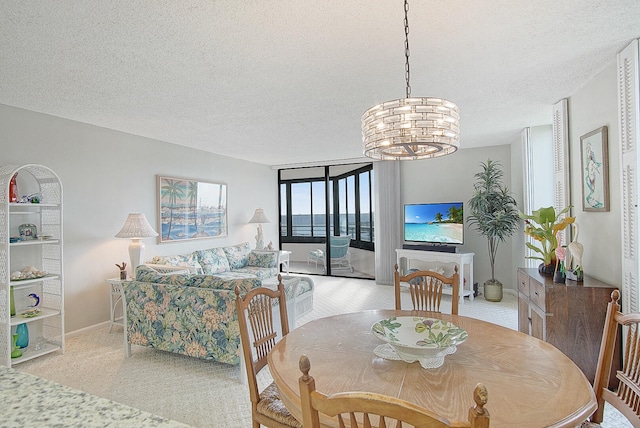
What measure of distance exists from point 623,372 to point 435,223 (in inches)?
170

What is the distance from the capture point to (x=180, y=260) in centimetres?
484

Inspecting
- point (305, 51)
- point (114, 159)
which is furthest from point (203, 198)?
point (305, 51)

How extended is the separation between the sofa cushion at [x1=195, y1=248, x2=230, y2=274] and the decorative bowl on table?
409cm

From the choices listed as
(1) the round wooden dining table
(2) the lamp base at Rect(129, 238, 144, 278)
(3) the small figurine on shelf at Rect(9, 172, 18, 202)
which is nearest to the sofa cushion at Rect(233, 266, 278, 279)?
(2) the lamp base at Rect(129, 238, 144, 278)

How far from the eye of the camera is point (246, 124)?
4230mm

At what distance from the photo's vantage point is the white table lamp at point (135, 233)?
4133 mm

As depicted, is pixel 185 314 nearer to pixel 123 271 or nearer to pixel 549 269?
Result: pixel 123 271

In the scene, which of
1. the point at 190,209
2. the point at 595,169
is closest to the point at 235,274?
the point at 190,209

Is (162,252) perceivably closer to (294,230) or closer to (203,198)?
(203,198)

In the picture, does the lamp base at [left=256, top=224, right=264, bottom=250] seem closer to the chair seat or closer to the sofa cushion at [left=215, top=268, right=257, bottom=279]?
the sofa cushion at [left=215, top=268, right=257, bottom=279]

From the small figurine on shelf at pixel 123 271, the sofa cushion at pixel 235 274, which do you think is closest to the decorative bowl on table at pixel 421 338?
the small figurine on shelf at pixel 123 271

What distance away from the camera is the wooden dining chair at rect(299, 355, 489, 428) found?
68 centimetres

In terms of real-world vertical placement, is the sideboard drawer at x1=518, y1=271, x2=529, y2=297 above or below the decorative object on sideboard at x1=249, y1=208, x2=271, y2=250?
below

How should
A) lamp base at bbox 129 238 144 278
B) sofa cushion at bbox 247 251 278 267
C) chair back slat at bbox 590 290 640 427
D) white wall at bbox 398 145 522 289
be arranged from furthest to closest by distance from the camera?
sofa cushion at bbox 247 251 278 267 → white wall at bbox 398 145 522 289 → lamp base at bbox 129 238 144 278 → chair back slat at bbox 590 290 640 427
